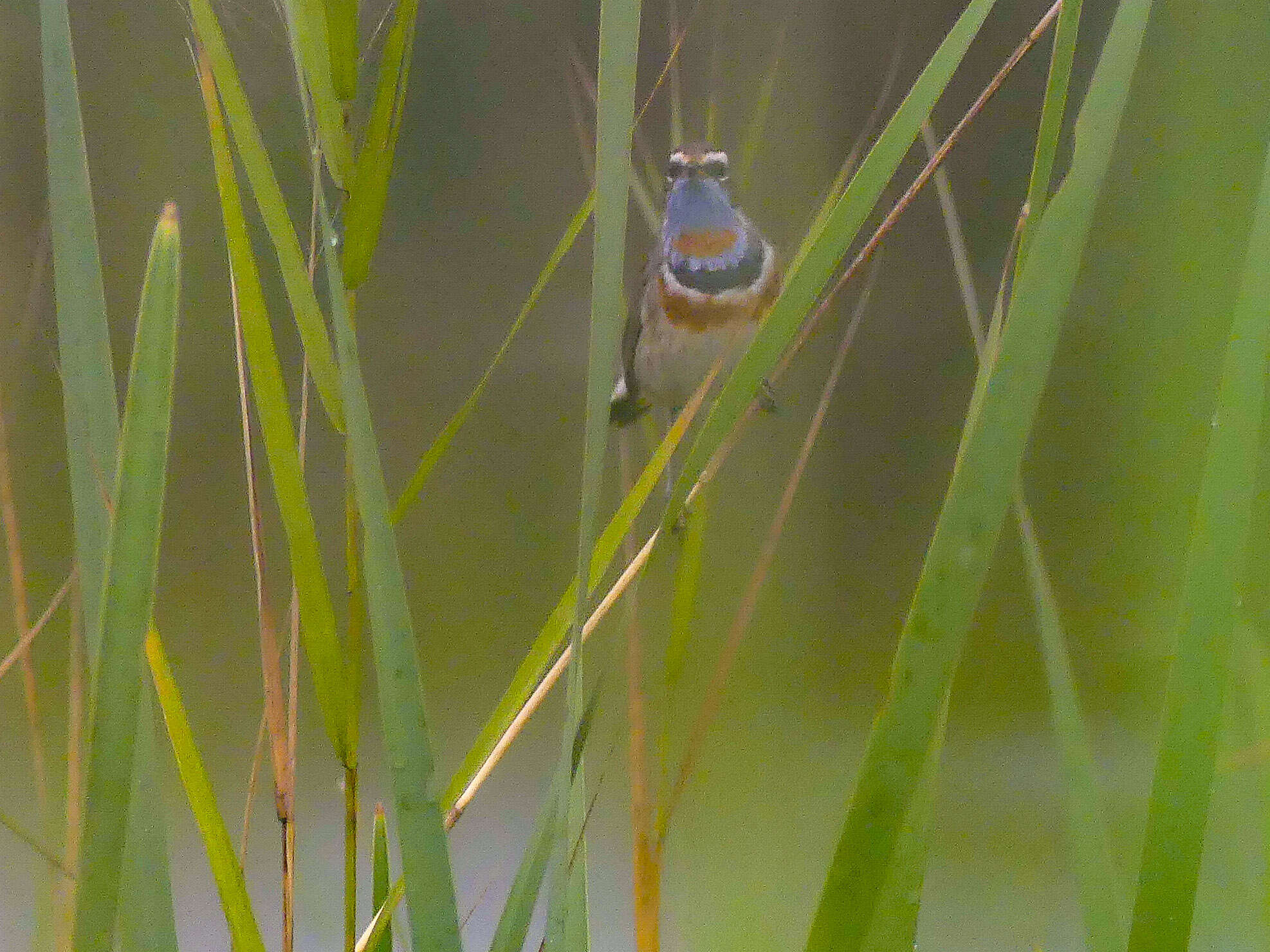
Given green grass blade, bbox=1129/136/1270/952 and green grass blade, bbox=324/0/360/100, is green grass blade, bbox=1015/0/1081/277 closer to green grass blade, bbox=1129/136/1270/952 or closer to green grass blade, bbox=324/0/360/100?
green grass blade, bbox=1129/136/1270/952

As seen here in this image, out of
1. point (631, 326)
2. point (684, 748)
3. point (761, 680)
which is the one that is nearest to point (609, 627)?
point (684, 748)

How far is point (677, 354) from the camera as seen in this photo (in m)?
0.95

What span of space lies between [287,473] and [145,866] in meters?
0.15

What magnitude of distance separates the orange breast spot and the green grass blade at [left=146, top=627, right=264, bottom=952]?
0.72 metres

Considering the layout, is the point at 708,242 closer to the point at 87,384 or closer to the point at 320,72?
the point at 320,72

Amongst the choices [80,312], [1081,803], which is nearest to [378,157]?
[80,312]

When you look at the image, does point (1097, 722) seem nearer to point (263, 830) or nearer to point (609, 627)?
point (609, 627)

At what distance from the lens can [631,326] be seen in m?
1.02

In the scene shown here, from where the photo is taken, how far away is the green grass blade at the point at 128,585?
21cm

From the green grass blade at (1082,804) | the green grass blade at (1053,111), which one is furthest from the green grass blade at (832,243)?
the green grass blade at (1082,804)

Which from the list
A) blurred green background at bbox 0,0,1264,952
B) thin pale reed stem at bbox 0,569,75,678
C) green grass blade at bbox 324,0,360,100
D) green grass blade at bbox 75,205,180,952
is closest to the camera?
green grass blade at bbox 75,205,180,952

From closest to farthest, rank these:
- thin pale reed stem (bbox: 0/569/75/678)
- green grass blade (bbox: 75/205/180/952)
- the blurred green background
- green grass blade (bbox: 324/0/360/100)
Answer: green grass blade (bbox: 75/205/180/952)
green grass blade (bbox: 324/0/360/100)
thin pale reed stem (bbox: 0/569/75/678)
the blurred green background

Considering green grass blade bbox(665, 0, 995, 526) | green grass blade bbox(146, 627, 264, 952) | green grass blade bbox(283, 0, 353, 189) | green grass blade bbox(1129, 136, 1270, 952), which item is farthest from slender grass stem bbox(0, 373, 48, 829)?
green grass blade bbox(1129, 136, 1270, 952)

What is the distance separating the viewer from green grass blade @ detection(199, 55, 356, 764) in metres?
0.36
